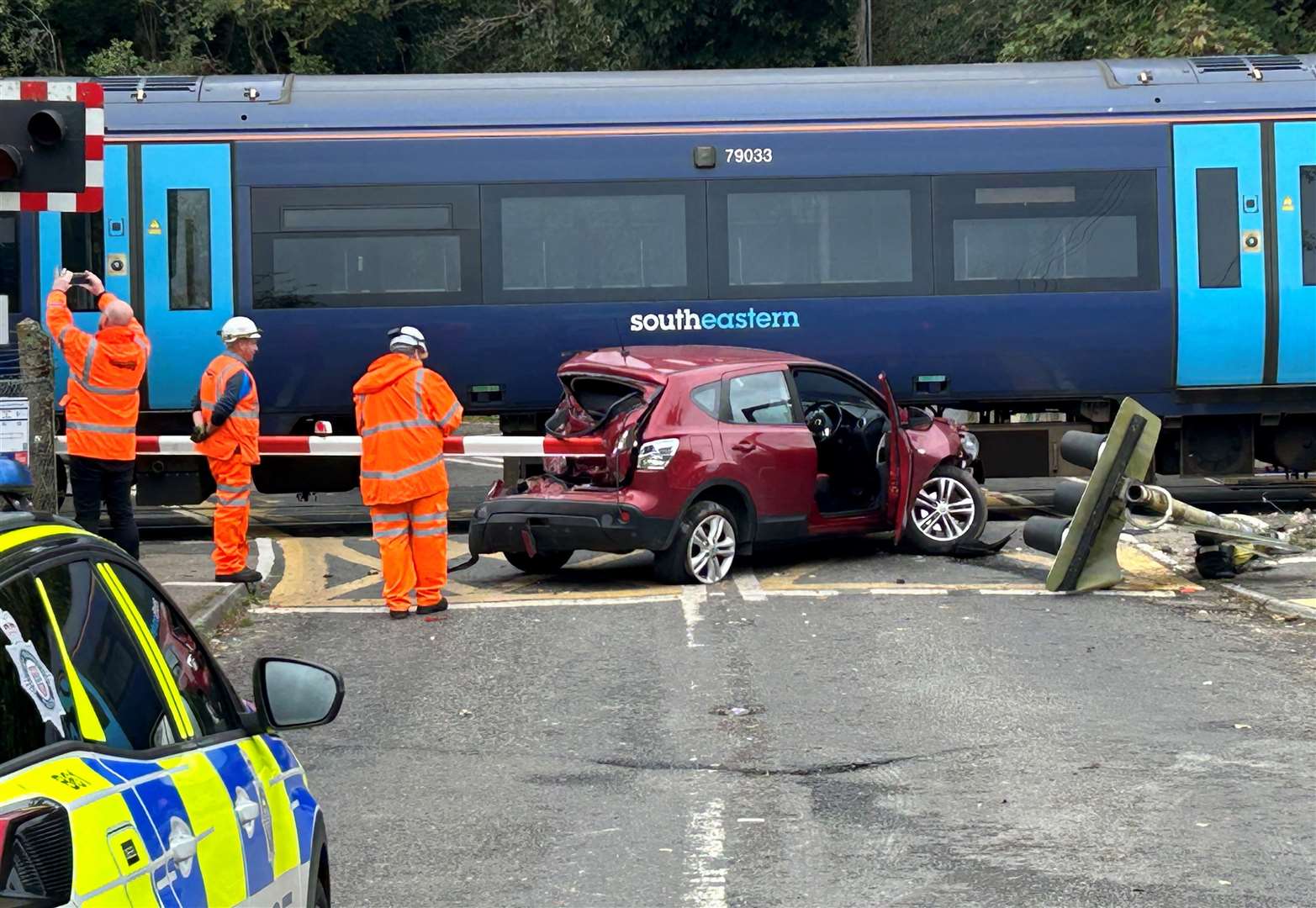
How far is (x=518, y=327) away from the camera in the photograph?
16.5 meters

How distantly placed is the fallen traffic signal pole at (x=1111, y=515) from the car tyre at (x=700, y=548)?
2.02 m

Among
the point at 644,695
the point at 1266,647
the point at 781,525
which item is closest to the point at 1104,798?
the point at 644,695

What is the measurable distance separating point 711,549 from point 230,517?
3.26 metres

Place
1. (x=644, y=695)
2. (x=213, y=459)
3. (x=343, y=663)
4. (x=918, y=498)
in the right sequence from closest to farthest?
1. (x=644, y=695)
2. (x=343, y=663)
3. (x=213, y=459)
4. (x=918, y=498)

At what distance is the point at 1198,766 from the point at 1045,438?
9.24m

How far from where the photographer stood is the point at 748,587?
12977 mm

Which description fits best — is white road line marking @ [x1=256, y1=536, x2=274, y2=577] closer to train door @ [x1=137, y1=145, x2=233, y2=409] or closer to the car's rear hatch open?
train door @ [x1=137, y1=145, x2=233, y2=409]

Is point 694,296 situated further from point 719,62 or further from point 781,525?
point 719,62

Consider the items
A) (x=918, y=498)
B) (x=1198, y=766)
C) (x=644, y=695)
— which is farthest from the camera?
(x=918, y=498)

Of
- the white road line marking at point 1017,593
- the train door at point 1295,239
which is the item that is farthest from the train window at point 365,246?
the train door at point 1295,239

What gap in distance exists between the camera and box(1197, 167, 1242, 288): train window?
16.7 meters

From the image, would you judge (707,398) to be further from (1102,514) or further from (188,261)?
(188,261)

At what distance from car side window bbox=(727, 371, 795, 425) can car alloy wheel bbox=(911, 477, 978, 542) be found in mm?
1296

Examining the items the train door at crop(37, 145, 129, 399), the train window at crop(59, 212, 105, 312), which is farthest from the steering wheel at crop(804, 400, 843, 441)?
the train window at crop(59, 212, 105, 312)
